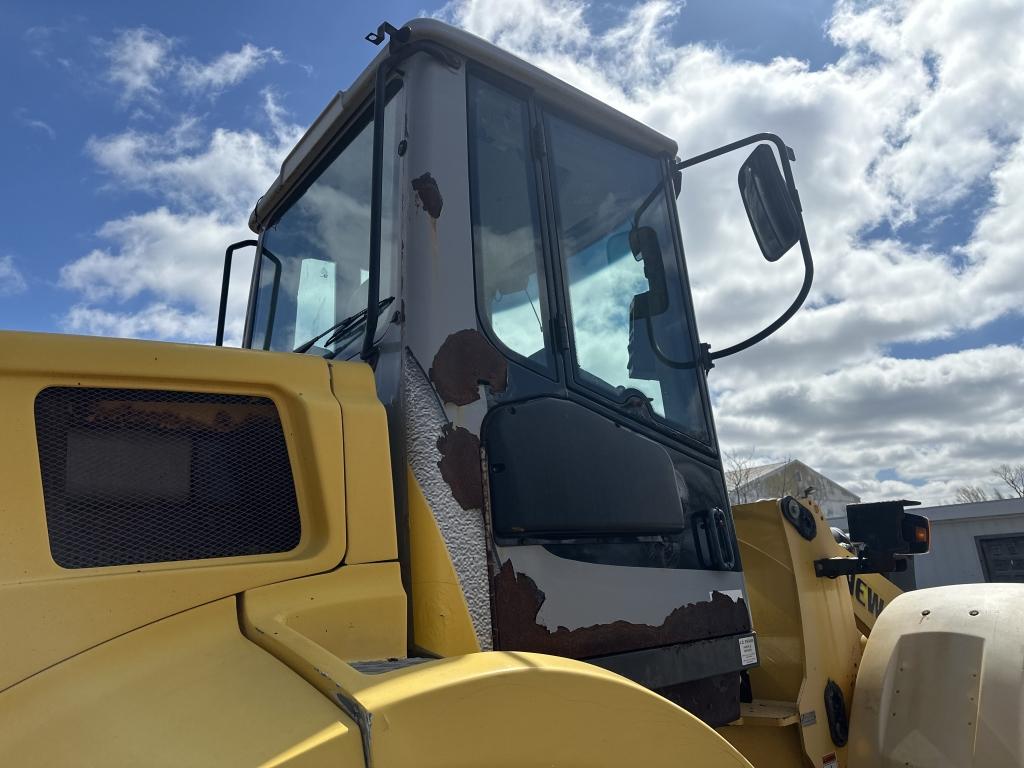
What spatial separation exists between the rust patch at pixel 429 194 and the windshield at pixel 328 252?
10cm

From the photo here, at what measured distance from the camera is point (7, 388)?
4.17ft

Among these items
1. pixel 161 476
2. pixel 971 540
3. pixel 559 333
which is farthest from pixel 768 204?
pixel 971 540

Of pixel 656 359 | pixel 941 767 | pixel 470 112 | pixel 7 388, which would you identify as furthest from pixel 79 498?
pixel 941 767

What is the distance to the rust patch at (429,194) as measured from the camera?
186 cm

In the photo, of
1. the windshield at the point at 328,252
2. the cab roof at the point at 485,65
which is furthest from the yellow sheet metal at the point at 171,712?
the cab roof at the point at 485,65

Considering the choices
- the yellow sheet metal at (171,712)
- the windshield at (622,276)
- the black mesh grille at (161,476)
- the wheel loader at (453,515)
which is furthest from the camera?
the windshield at (622,276)

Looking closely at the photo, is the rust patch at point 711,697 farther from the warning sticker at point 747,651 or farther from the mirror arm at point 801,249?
the mirror arm at point 801,249

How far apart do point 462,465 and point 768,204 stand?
1.32m

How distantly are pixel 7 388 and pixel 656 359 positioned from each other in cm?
165

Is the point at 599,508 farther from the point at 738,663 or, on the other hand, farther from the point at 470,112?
the point at 470,112

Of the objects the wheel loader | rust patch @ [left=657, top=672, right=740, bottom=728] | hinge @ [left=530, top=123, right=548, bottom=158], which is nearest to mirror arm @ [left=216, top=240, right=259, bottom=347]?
the wheel loader

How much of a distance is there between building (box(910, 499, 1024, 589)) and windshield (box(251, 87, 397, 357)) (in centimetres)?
2292

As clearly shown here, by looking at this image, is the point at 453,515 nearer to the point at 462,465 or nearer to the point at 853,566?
the point at 462,465

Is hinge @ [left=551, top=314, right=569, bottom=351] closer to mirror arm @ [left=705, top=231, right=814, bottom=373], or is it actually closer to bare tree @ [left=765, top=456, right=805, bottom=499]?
mirror arm @ [left=705, top=231, right=814, bottom=373]
